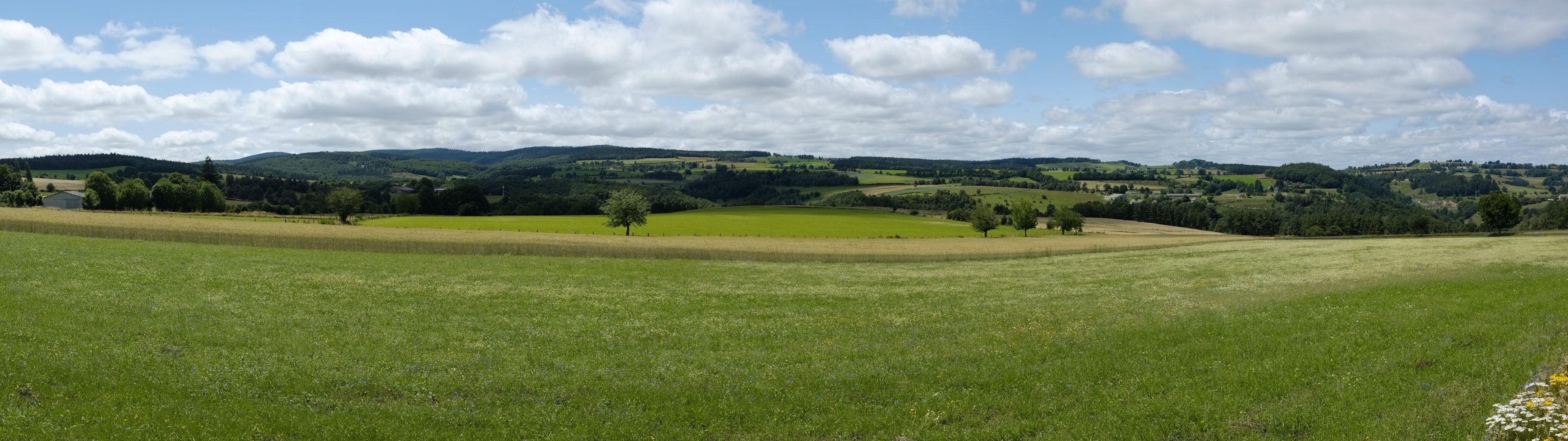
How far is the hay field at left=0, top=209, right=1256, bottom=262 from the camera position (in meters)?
55.3

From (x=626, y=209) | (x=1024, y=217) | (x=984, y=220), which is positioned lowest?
(x=984, y=220)

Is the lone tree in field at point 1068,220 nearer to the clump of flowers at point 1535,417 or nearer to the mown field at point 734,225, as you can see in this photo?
the mown field at point 734,225

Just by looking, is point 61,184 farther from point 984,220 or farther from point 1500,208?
point 1500,208

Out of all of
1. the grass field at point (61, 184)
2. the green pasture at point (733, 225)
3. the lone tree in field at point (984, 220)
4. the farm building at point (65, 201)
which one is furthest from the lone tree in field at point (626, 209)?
the grass field at point (61, 184)

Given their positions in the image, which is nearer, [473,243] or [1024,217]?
[473,243]

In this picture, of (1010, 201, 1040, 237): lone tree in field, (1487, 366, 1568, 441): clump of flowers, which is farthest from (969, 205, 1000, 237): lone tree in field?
(1487, 366, 1568, 441): clump of flowers

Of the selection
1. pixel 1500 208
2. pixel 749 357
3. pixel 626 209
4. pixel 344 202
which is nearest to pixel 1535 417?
pixel 749 357

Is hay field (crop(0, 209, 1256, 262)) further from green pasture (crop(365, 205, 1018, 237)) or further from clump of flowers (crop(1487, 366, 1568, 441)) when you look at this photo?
clump of flowers (crop(1487, 366, 1568, 441))

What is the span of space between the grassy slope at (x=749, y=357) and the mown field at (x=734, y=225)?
63829 mm

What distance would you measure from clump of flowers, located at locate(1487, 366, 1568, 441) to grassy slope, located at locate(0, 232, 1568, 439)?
1.46ft

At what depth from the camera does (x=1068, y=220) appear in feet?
386

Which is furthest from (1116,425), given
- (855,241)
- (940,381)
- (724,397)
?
(855,241)

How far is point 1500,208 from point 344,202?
129 m

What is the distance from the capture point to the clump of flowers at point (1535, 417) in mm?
10531
